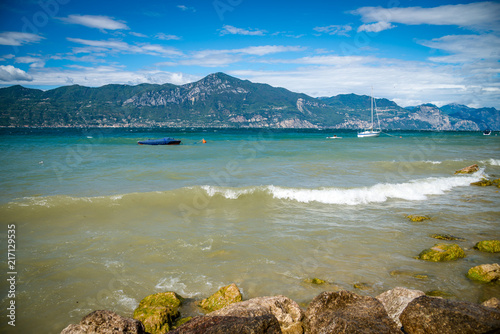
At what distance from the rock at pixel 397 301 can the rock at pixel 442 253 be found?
3.61 meters

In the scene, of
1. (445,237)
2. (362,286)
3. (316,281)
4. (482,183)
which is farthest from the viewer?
(482,183)

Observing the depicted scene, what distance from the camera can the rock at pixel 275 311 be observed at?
5086 millimetres

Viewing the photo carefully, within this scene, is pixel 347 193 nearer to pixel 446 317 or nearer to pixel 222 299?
pixel 446 317

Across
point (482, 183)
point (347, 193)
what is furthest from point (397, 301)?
point (482, 183)

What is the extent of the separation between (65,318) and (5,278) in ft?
10.6

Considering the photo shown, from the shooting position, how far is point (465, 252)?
904 centimetres

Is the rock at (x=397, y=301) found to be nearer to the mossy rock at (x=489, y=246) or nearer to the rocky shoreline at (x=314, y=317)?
the rocky shoreline at (x=314, y=317)

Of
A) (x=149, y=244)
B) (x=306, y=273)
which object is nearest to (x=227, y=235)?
(x=149, y=244)

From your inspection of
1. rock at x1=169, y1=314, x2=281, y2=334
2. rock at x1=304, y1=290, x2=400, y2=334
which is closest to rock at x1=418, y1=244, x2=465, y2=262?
rock at x1=304, y1=290, x2=400, y2=334

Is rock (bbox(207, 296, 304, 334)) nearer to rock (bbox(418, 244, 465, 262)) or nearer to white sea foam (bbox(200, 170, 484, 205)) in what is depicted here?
rock (bbox(418, 244, 465, 262))

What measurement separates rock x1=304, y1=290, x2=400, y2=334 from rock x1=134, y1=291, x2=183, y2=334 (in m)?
2.77

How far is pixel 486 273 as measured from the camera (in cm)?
712

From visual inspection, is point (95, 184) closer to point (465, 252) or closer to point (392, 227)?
point (392, 227)

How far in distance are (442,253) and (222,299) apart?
23.3 feet
